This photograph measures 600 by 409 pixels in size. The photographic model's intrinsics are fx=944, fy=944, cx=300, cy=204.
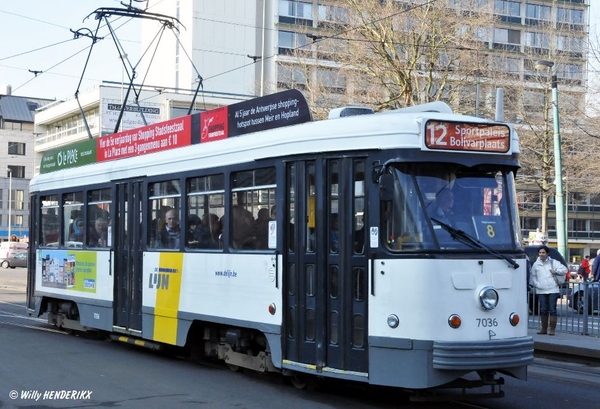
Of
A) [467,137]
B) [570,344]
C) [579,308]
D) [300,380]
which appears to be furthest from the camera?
[579,308]

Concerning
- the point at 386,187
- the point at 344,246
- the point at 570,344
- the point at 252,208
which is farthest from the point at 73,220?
the point at 570,344

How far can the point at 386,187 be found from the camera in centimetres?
905

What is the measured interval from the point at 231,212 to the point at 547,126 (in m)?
26.4

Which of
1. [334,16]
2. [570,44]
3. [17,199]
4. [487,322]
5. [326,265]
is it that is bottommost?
[487,322]

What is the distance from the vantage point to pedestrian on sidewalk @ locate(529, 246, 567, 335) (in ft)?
55.0

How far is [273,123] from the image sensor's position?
11.0 metres

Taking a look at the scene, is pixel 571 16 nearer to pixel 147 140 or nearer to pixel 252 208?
pixel 147 140

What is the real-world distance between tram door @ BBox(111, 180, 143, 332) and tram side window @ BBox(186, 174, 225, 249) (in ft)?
4.89

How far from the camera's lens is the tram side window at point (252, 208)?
10453 mm

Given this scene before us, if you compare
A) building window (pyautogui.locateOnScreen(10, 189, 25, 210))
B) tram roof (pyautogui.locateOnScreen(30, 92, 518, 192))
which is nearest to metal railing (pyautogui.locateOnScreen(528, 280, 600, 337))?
tram roof (pyautogui.locateOnScreen(30, 92, 518, 192))

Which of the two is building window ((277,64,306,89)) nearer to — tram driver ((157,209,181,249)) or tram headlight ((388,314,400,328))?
tram driver ((157,209,181,249))

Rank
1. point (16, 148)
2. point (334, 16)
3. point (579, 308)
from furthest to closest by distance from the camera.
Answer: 1. point (16, 148)
2. point (334, 16)
3. point (579, 308)

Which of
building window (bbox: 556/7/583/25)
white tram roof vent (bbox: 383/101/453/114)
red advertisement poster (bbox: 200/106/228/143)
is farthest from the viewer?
building window (bbox: 556/7/583/25)

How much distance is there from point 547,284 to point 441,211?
27.5 feet
